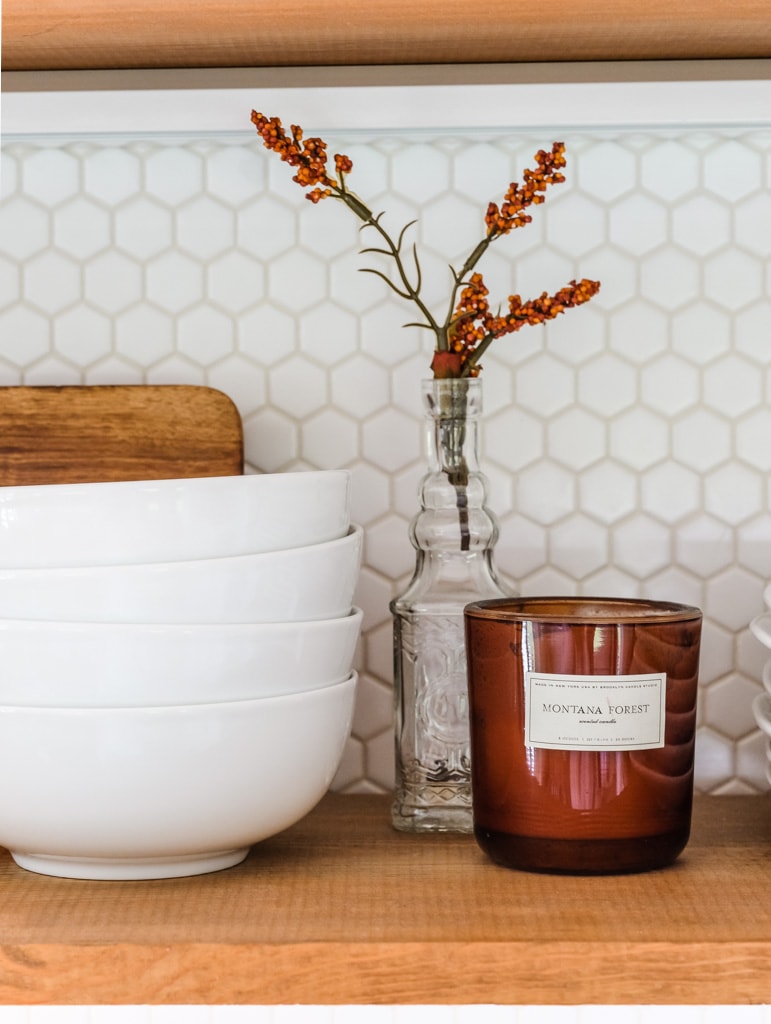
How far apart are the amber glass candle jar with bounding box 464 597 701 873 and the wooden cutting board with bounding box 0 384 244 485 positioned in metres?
0.28

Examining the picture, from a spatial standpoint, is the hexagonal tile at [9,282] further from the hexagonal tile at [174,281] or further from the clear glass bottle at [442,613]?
the clear glass bottle at [442,613]

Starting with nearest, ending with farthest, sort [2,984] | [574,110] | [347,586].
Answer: [2,984] → [347,586] → [574,110]

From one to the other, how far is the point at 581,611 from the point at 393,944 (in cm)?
25

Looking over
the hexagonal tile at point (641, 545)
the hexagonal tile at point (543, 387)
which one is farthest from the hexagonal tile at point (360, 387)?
the hexagonal tile at point (641, 545)

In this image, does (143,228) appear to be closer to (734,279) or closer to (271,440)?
(271,440)

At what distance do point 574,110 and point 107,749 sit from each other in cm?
58

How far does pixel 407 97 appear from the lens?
0.84 meters

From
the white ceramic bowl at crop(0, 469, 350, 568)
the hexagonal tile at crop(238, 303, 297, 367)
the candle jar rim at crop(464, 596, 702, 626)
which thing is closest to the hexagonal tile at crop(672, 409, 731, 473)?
the candle jar rim at crop(464, 596, 702, 626)

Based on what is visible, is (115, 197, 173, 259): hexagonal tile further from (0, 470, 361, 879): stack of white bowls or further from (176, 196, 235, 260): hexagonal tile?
(0, 470, 361, 879): stack of white bowls

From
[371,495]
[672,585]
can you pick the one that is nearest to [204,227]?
[371,495]

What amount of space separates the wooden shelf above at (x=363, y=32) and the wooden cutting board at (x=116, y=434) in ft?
0.80

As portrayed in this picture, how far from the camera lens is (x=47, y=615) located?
580 millimetres

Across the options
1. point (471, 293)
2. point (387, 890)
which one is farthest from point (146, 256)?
point (387, 890)
